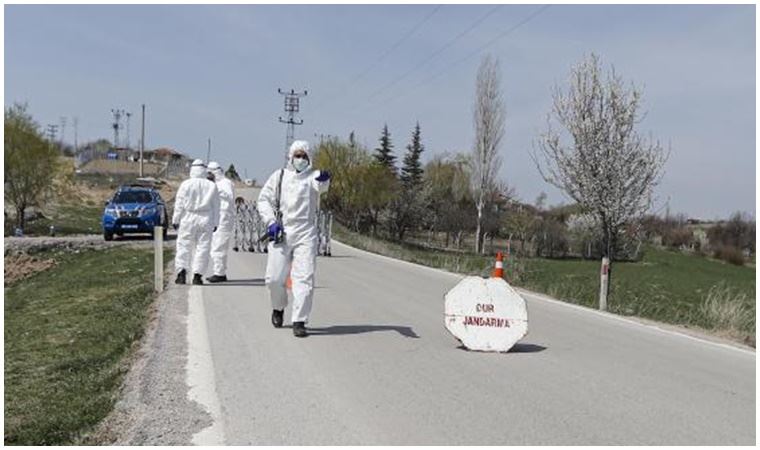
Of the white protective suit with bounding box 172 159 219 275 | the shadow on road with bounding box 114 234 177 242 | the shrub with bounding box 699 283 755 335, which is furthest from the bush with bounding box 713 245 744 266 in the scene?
the white protective suit with bounding box 172 159 219 275

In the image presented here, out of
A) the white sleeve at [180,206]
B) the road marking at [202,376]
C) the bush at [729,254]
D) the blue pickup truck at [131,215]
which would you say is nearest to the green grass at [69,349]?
the road marking at [202,376]

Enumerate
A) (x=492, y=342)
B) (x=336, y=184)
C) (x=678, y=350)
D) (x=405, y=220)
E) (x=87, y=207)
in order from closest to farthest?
(x=492, y=342), (x=678, y=350), (x=87, y=207), (x=336, y=184), (x=405, y=220)

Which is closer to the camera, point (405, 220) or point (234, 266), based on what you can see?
point (234, 266)

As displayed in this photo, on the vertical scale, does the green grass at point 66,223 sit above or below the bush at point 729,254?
above

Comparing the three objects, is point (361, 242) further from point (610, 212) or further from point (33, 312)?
point (33, 312)

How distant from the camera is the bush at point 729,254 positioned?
80.6 metres

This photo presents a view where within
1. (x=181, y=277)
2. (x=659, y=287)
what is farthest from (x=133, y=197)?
(x=659, y=287)

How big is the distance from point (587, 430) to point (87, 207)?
5612 cm

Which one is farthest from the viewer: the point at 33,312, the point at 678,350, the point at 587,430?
the point at 33,312

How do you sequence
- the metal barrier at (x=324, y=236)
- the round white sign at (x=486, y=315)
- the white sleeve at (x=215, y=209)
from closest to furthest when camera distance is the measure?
1. the round white sign at (x=486, y=315)
2. the white sleeve at (x=215, y=209)
3. the metal barrier at (x=324, y=236)

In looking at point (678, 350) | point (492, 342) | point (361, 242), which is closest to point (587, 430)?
point (492, 342)

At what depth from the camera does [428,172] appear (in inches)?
3671

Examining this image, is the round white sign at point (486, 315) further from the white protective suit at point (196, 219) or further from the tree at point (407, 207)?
the tree at point (407, 207)

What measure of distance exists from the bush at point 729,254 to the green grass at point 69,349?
247 ft
